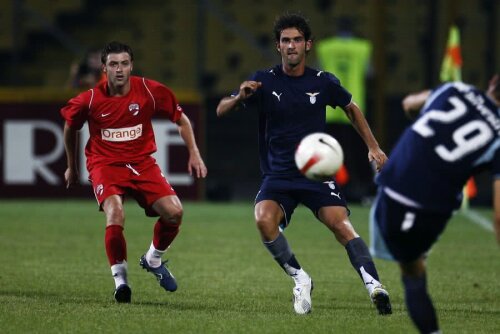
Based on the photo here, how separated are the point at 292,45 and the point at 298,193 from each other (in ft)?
3.27

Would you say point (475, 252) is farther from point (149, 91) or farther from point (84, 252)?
point (149, 91)

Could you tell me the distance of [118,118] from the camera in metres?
9.06

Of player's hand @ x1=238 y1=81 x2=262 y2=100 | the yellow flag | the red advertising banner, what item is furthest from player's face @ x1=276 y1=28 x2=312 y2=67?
the red advertising banner

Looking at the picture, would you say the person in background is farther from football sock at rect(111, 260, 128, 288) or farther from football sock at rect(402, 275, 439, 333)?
football sock at rect(402, 275, 439, 333)

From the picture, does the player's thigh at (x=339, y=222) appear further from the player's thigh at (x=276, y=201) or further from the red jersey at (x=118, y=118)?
the red jersey at (x=118, y=118)

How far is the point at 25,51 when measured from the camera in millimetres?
21344

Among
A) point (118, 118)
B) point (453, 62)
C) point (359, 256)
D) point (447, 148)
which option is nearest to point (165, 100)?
point (118, 118)

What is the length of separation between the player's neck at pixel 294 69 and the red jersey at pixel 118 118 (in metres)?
1.07

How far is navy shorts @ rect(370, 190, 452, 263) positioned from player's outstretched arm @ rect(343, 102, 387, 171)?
1.72 m

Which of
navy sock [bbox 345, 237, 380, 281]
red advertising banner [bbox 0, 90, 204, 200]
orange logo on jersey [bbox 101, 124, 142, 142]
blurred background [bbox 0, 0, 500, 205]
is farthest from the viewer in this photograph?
blurred background [bbox 0, 0, 500, 205]

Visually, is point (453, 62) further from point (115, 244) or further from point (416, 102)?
point (416, 102)

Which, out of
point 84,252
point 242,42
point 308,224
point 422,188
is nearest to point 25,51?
point 242,42

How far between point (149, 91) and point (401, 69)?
12.8 metres

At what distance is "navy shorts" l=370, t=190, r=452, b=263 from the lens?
20.7ft
